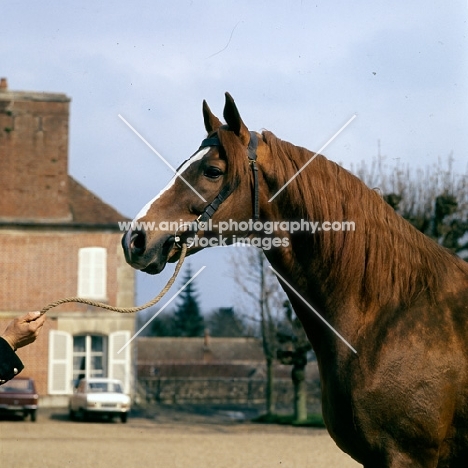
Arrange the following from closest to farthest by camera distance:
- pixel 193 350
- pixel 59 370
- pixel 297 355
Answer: pixel 297 355 < pixel 59 370 < pixel 193 350

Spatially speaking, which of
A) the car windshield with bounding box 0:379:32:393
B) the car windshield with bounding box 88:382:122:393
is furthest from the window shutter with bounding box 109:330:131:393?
the car windshield with bounding box 0:379:32:393

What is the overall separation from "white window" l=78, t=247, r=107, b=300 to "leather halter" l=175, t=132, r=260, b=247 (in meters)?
29.7

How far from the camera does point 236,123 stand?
173 inches

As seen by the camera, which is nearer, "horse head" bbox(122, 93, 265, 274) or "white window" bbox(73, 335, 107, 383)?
"horse head" bbox(122, 93, 265, 274)

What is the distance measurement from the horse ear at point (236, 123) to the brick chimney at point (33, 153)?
30358 mm

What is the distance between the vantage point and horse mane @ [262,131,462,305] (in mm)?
4262

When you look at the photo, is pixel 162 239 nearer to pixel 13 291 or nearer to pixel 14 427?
pixel 14 427

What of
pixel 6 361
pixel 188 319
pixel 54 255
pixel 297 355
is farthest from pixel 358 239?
pixel 188 319

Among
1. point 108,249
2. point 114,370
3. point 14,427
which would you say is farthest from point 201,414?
point 14,427

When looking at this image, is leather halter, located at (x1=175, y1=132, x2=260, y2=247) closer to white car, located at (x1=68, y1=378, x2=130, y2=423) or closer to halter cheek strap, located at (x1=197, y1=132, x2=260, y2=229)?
halter cheek strap, located at (x1=197, y1=132, x2=260, y2=229)

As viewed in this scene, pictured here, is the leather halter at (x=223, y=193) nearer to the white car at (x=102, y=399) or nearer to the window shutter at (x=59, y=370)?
the white car at (x=102, y=399)

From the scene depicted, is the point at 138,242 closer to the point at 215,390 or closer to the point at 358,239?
the point at 358,239

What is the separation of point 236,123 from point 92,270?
29.8m

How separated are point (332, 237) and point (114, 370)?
29.9 metres
